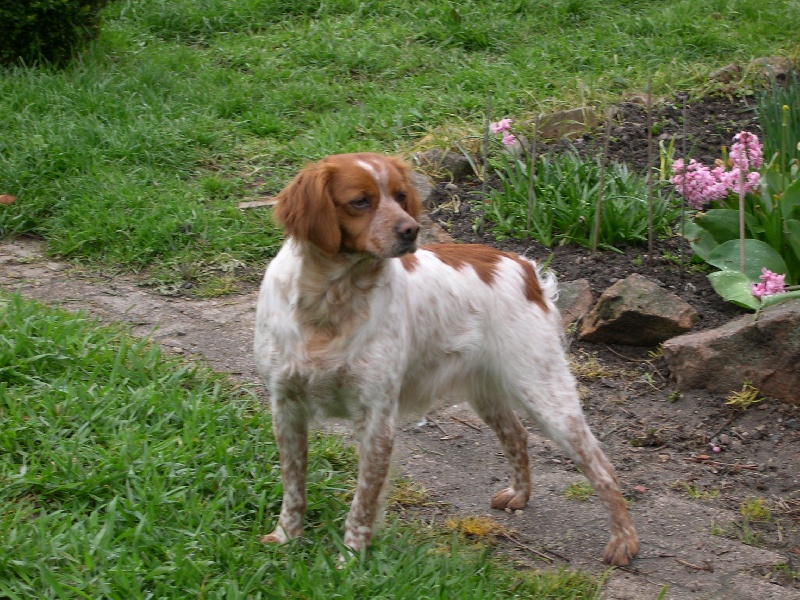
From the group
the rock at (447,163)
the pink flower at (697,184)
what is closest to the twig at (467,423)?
the pink flower at (697,184)

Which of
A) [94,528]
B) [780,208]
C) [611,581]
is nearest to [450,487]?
[611,581]

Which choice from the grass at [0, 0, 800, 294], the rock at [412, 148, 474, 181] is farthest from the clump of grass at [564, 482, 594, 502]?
the rock at [412, 148, 474, 181]

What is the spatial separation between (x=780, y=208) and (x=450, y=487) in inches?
97.6

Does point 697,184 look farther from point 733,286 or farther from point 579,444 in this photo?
point 579,444

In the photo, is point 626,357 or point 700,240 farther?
point 700,240

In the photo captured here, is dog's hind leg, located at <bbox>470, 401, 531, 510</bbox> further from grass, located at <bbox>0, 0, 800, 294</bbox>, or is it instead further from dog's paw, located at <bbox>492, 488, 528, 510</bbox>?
grass, located at <bbox>0, 0, 800, 294</bbox>

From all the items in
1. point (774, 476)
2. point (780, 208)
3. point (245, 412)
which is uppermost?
point (780, 208)

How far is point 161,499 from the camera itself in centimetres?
354

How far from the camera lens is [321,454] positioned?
4238 millimetres

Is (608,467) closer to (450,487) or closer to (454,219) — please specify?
(450,487)

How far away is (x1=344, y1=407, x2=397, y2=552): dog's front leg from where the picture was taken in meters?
3.48

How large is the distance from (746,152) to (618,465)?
1.98m

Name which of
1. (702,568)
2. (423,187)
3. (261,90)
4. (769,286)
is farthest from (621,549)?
(261,90)

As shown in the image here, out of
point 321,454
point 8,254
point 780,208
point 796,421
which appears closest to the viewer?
point 321,454
